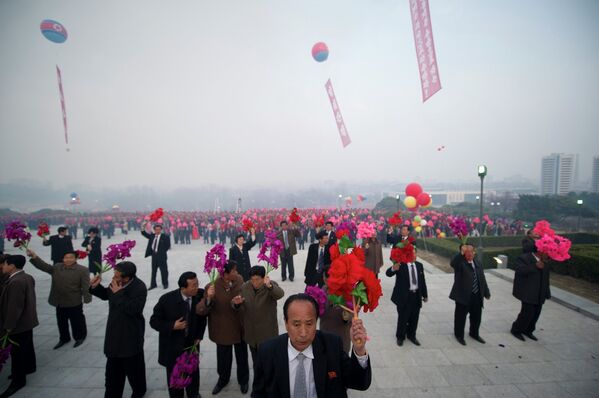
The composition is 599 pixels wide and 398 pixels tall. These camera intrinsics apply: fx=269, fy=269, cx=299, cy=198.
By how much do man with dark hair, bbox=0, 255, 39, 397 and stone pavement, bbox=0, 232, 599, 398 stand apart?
0.23m

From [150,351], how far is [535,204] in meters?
41.4

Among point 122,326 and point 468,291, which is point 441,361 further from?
point 122,326

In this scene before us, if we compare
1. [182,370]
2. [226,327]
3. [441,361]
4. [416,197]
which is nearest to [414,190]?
[416,197]

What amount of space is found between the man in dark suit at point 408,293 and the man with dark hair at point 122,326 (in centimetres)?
431

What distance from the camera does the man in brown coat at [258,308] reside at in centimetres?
400

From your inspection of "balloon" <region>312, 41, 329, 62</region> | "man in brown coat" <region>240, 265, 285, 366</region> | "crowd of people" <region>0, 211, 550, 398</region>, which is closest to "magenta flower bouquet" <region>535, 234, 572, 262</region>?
"crowd of people" <region>0, 211, 550, 398</region>

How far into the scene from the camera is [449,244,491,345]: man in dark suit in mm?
5371

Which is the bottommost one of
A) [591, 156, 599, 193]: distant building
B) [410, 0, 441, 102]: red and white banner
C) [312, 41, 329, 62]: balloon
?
[591, 156, 599, 193]: distant building

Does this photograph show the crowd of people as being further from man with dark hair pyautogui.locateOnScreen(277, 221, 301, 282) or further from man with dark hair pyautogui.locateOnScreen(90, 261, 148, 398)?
man with dark hair pyautogui.locateOnScreen(277, 221, 301, 282)

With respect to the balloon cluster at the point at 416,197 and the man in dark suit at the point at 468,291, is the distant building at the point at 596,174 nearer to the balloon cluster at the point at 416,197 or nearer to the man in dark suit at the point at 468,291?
the balloon cluster at the point at 416,197

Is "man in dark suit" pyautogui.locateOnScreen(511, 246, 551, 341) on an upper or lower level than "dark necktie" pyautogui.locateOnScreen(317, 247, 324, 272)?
lower

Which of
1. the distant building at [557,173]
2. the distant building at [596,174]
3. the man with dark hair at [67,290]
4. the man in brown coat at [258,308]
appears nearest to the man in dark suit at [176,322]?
the man in brown coat at [258,308]

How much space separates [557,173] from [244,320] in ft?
433

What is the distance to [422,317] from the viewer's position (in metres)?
6.74
